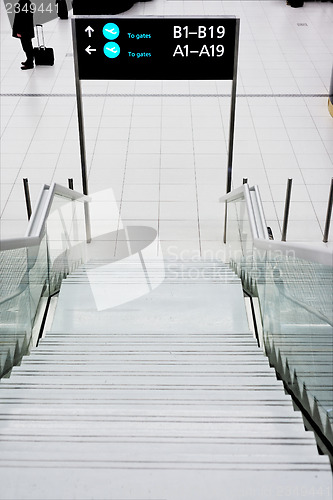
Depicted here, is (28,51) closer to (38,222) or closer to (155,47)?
(155,47)

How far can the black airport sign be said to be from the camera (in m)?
5.13

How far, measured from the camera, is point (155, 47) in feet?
17.1

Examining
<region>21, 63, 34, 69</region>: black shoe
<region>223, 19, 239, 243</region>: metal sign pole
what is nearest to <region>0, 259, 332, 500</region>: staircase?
<region>223, 19, 239, 243</region>: metal sign pole

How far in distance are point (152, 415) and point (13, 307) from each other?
1308mm

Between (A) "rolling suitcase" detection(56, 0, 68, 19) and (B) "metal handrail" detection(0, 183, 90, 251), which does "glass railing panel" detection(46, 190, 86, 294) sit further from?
(A) "rolling suitcase" detection(56, 0, 68, 19)

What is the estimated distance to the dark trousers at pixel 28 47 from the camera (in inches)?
396

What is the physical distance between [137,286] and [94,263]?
983 mm

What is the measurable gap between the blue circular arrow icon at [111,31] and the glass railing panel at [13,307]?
237cm

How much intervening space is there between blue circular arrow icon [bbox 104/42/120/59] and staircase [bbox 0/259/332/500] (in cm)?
222

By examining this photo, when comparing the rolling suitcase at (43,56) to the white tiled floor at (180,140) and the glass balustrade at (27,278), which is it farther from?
the glass balustrade at (27,278)

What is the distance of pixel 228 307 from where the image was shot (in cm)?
432

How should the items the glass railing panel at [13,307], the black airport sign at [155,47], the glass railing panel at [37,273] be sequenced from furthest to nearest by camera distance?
the black airport sign at [155,47], the glass railing panel at [37,273], the glass railing panel at [13,307]

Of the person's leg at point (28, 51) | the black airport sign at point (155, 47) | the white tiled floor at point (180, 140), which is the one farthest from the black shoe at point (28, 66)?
the black airport sign at point (155, 47)

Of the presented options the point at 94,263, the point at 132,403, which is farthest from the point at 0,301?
the point at 94,263
